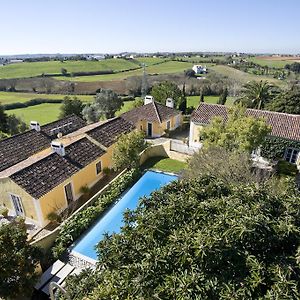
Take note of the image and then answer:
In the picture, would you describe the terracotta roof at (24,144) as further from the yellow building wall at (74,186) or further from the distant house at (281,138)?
the distant house at (281,138)

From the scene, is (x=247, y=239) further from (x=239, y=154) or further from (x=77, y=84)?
(x=77, y=84)

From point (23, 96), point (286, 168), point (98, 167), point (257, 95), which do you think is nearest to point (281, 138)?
point (286, 168)

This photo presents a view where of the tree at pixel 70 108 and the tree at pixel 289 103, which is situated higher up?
the tree at pixel 289 103

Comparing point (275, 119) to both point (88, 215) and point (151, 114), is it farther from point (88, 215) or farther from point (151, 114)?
point (88, 215)

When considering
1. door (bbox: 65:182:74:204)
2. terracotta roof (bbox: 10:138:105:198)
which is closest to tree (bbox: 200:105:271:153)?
terracotta roof (bbox: 10:138:105:198)

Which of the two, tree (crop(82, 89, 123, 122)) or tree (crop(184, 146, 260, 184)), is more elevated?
tree (crop(184, 146, 260, 184))

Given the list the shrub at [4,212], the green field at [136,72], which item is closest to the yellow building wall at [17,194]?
the shrub at [4,212]

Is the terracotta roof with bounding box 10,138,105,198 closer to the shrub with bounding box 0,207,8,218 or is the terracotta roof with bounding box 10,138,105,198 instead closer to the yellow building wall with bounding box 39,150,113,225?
the yellow building wall with bounding box 39,150,113,225
